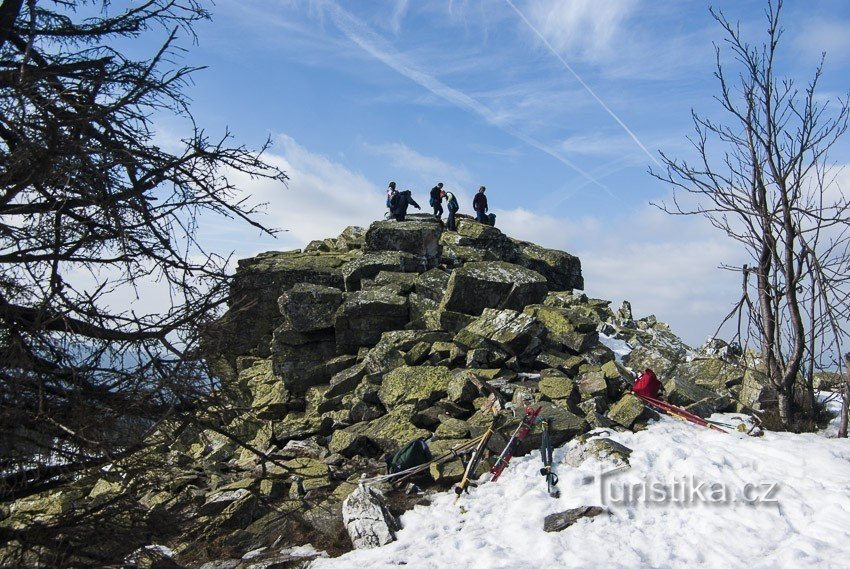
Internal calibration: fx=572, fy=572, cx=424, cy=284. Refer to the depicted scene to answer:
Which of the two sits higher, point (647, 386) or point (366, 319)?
point (366, 319)

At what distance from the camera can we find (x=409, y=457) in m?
10.3

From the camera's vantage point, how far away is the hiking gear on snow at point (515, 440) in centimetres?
1016

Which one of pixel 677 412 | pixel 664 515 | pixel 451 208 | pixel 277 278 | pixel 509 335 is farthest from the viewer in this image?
pixel 451 208

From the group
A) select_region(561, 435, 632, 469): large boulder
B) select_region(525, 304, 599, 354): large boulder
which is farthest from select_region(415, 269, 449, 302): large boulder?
A: select_region(561, 435, 632, 469): large boulder

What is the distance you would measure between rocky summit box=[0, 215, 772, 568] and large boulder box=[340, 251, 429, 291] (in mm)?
55

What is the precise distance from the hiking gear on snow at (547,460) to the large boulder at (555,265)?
43.3ft

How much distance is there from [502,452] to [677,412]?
13.4 feet

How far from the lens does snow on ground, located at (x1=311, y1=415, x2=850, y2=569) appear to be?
755cm

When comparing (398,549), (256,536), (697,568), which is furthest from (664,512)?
(256,536)

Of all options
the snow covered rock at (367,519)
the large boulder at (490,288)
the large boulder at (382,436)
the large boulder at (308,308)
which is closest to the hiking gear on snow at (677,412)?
the large boulder at (382,436)

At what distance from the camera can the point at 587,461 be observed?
998 cm

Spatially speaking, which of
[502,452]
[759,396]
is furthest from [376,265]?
[759,396]

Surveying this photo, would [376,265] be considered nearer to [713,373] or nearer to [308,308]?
[308,308]

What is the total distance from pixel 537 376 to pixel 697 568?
612 centimetres
